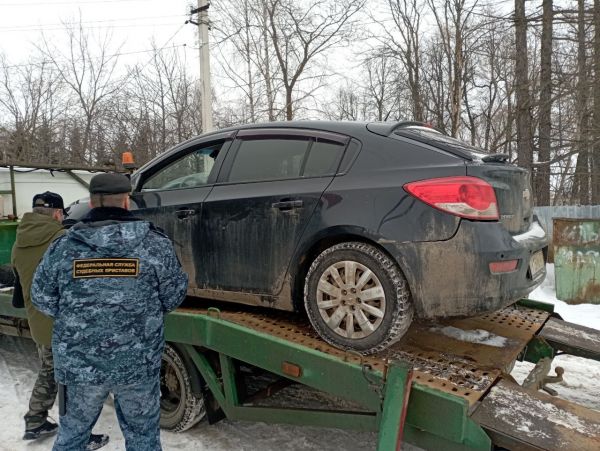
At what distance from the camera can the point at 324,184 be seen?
9.30ft

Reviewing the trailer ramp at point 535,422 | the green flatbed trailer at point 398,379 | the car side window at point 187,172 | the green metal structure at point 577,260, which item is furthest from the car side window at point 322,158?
the green metal structure at point 577,260

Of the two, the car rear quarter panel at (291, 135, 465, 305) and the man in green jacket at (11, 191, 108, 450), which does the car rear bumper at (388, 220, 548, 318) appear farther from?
the man in green jacket at (11, 191, 108, 450)

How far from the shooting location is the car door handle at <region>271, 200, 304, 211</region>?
2881mm

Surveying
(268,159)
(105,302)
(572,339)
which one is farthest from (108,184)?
(572,339)

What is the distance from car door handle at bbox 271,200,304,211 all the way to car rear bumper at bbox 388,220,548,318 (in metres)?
0.65

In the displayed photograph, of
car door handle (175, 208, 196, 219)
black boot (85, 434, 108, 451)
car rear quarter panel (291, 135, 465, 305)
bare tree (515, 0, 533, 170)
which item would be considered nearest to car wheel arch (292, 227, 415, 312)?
car rear quarter panel (291, 135, 465, 305)

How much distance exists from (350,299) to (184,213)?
4.74 ft

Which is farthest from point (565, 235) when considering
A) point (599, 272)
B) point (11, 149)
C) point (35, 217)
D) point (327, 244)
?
point (11, 149)

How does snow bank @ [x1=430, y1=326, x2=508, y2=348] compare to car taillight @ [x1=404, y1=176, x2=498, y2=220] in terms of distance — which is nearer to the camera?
car taillight @ [x1=404, y1=176, x2=498, y2=220]

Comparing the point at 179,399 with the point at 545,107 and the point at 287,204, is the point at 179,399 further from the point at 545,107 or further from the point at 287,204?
the point at 545,107

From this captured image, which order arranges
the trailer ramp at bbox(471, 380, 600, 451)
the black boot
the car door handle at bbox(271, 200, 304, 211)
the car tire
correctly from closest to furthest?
the trailer ramp at bbox(471, 380, 600, 451) → the car tire → the car door handle at bbox(271, 200, 304, 211) → the black boot

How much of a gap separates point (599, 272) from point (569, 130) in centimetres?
988

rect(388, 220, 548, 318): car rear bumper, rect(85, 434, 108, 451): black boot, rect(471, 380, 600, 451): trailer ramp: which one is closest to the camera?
rect(471, 380, 600, 451): trailer ramp

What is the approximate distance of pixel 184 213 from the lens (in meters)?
3.40
